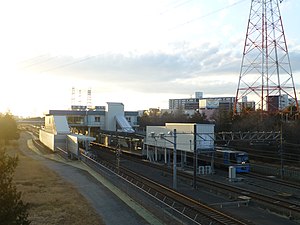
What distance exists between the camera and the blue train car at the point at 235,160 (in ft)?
123

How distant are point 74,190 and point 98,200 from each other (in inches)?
156

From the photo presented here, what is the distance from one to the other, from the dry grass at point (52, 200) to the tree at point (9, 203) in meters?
→ 7.10

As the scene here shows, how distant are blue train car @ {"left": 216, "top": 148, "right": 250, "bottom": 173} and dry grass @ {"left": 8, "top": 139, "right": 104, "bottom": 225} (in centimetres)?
1739

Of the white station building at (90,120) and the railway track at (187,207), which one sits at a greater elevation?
the white station building at (90,120)

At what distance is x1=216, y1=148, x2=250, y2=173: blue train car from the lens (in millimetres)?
37406

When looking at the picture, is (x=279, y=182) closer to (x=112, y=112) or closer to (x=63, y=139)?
(x=63, y=139)

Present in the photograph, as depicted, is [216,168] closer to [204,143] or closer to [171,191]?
[204,143]

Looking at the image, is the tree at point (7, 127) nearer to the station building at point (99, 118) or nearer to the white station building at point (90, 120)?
the white station building at point (90, 120)

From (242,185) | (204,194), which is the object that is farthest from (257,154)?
(204,194)

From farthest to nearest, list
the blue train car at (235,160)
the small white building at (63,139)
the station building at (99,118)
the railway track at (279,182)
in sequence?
the station building at (99,118) < the small white building at (63,139) < the blue train car at (235,160) < the railway track at (279,182)

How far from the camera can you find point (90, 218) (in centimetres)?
1769

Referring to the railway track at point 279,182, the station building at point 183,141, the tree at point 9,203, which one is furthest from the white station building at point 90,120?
the tree at point 9,203

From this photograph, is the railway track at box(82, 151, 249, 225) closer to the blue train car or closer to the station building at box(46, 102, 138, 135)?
the blue train car

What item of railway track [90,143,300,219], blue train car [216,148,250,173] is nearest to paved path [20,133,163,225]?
railway track [90,143,300,219]
